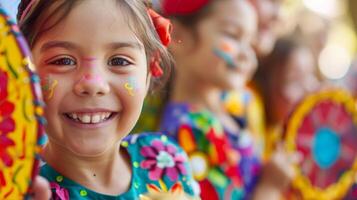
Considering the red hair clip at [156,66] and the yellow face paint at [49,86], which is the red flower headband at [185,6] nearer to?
the red hair clip at [156,66]

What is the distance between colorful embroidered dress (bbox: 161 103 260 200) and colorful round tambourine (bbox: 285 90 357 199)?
0.25m

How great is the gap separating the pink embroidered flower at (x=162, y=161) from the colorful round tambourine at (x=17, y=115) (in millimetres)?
344

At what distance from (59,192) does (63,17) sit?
0.24m

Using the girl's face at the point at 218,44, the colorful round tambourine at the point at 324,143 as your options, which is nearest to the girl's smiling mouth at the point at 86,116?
the girl's face at the point at 218,44

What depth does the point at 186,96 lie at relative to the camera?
198cm

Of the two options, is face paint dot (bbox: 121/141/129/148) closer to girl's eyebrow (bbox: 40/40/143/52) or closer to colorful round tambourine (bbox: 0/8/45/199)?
girl's eyebrow (bbox: 40/40/143/52)

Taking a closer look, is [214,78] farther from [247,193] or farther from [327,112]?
[327,112]

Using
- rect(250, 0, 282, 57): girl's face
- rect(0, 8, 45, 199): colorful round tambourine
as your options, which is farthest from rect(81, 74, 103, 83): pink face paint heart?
rect(250, 0, 282, 57): girl's face

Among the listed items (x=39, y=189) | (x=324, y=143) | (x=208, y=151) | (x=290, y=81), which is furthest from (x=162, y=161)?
(x=290, y=81)

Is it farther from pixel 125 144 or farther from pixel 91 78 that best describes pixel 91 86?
pixel 125 144

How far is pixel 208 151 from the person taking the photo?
6.18 feet

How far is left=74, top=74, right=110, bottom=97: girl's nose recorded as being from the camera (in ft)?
3.24

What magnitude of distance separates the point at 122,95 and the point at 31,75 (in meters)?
0.20

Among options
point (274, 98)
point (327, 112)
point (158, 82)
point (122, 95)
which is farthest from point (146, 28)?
point (274, 98)
